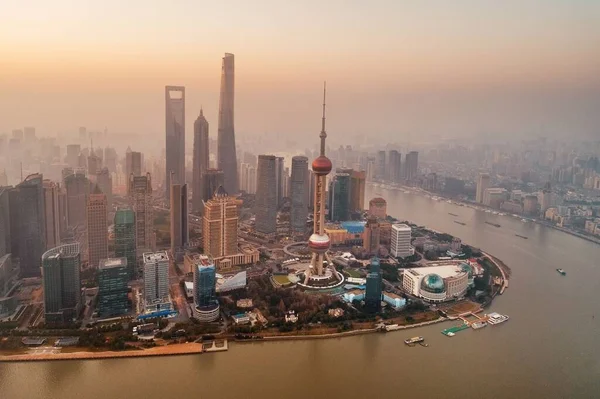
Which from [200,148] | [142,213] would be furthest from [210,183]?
[142,213]

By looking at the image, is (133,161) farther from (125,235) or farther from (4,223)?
(125,235)

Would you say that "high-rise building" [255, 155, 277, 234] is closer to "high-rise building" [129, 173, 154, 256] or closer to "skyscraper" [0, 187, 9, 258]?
"high-rise building" [129, 173, 154, 256]

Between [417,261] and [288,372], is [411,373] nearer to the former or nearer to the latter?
[288,372]

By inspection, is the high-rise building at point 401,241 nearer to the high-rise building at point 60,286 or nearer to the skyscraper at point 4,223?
the high-rise building at point 60,286

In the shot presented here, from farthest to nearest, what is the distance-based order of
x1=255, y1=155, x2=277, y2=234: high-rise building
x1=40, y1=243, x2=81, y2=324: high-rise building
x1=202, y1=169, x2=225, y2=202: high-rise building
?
x1=202, y1=169, x2=225, y2=202: high-rise building
x1=255, y1=155, x2=277, y2=234: high-rise building
x1=40, y1=243, x2=81, y2=324: high-rise building

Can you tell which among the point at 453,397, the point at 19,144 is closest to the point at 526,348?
the point at 453,397

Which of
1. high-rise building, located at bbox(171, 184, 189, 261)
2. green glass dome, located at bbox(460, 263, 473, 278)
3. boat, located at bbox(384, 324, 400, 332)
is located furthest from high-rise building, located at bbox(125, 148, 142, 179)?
boat, located at bbox(384, 324, 400, 332)

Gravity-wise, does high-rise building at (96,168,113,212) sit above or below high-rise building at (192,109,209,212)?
below

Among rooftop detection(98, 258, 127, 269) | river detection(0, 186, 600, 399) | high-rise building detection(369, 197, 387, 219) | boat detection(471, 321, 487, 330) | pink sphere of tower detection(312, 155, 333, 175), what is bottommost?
river detection(0, 186, 600, 399)

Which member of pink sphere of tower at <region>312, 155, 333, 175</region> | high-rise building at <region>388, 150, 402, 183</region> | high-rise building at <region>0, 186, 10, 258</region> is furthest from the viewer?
high-rise building at <region>388, 150, 402, 183</region>
